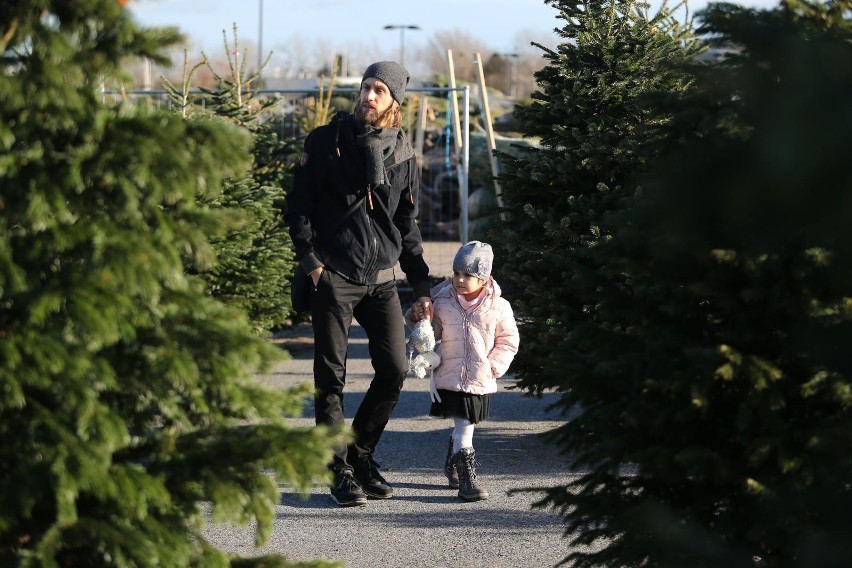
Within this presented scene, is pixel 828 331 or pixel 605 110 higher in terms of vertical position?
pixel 605 110

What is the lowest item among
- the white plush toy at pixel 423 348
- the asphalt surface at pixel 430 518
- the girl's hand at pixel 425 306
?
the asphalt surface at pixel 430 518

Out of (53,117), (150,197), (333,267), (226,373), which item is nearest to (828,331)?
(226,373)

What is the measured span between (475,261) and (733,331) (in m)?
3.00

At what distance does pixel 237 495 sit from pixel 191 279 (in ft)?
1.73

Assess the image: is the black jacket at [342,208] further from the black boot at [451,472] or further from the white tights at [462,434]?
the black boot at [451,472]

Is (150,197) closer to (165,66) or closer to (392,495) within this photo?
(165,66)

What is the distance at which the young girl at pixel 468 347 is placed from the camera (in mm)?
5703

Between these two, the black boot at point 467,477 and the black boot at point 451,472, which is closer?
the black boot at point 467,477

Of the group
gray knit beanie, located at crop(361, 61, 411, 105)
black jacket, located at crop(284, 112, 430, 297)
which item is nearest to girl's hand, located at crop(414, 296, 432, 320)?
black jacket, located at crop(284, 112, 430, 297)

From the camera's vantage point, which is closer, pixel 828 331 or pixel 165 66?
pixel 828 331

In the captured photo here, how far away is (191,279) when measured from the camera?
106 inches

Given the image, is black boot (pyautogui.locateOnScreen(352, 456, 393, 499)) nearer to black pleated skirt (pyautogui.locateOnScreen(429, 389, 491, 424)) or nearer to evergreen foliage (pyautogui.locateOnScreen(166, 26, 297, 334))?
black pleated skirt (pyautogui.locateOnScreen(429, 389, 491, 424))

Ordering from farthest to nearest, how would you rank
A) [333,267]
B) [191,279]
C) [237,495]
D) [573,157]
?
[573,157], [333,267], [191,279], [237,495]

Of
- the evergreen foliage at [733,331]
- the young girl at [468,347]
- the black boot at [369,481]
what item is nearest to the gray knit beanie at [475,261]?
the young girl at [468,347]
